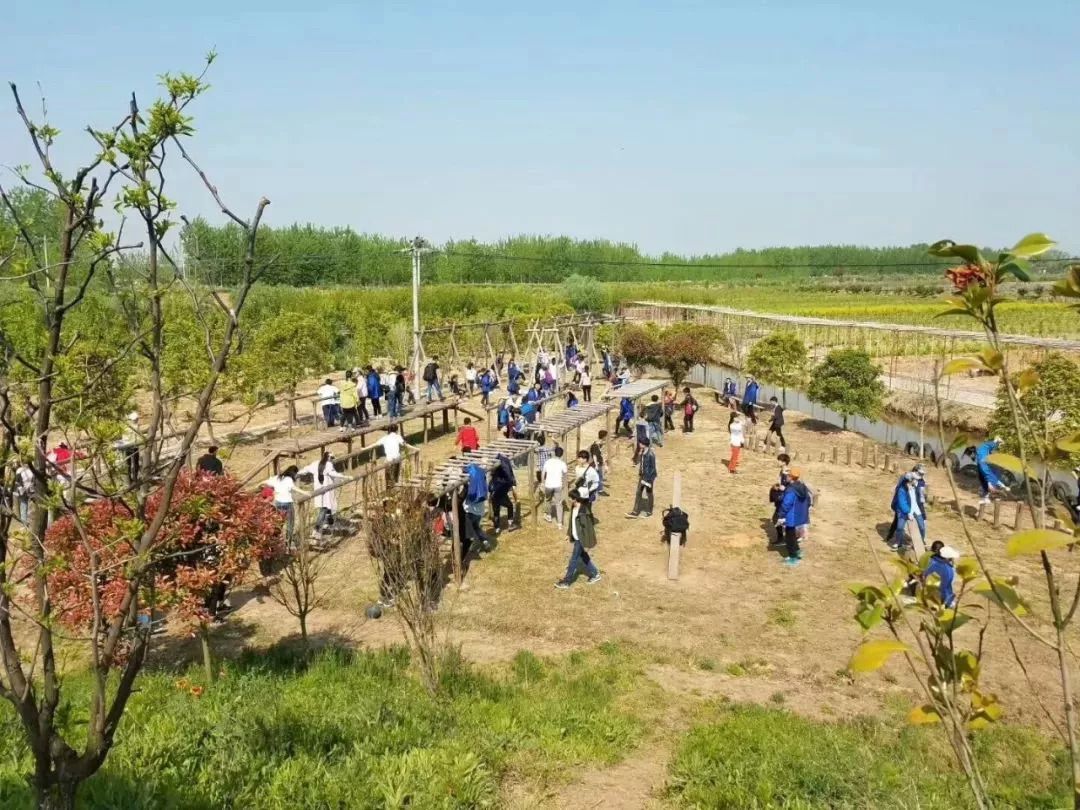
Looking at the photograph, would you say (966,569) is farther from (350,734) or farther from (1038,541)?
(350,734)

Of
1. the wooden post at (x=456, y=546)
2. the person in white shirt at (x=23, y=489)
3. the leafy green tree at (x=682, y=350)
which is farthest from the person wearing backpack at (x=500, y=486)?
the leafy green tree at (x=682, y=350)

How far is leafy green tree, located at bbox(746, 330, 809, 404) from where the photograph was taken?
72.8 ft

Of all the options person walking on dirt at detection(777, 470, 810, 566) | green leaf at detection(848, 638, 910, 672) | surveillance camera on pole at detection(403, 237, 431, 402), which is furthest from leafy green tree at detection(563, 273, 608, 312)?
green leaf at detection(848, 638, 910, 672)

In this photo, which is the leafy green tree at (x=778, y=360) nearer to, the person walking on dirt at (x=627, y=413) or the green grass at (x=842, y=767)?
the person walking on dirt at (x=627, y=413)

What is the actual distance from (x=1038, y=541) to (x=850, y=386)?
1921 centimetres

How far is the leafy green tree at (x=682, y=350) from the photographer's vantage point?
74.2 ft

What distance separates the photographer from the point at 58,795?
3.35 meters

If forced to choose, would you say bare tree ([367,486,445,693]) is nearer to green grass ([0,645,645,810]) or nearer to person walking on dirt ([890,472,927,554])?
green grass ([0,645,645,810])

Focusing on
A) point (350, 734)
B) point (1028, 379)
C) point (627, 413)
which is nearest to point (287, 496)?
point (350, 734)

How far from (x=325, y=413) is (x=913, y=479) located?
11.8 meters

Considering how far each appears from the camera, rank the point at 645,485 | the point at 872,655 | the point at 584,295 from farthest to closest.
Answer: the point at 584,295, the point at 645,485, the point at 872,655

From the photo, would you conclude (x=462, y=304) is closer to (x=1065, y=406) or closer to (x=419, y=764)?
(x=1065, y=406)

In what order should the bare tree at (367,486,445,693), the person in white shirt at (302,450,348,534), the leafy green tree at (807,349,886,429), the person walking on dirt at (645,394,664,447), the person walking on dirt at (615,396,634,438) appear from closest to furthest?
1. the bare tree at (367,486,445,693)
2. the person in white shirt at (302,450,348,534)
3. the person walking on dirt at (645,394,664,447)
4. the person walking on dirt at (615,396,634,438)
5. the leafy green tree at (807,349,886,429)

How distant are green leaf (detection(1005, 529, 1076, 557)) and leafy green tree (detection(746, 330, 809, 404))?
2140cm
